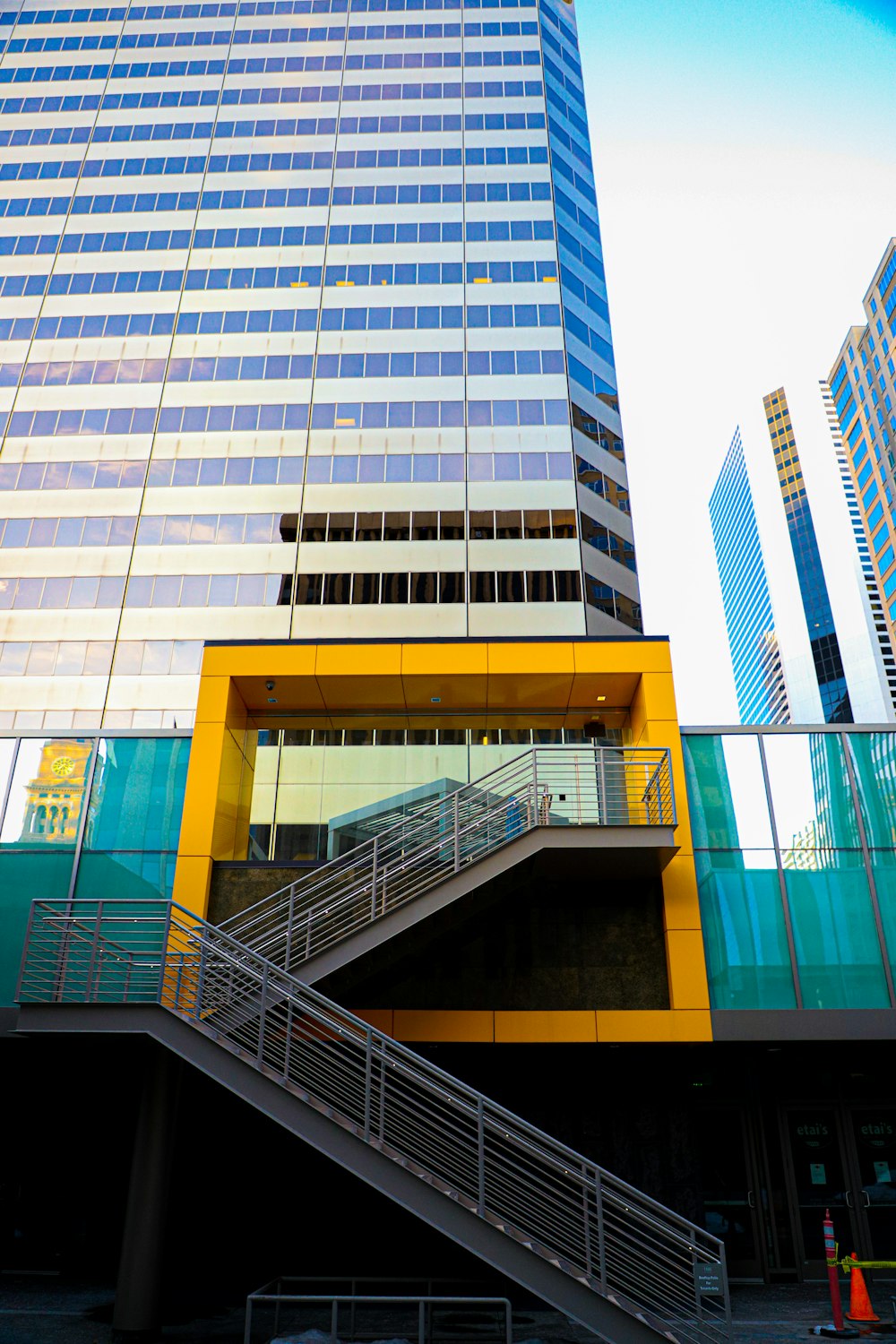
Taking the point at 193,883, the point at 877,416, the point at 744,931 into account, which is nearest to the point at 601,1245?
the point at 744,931

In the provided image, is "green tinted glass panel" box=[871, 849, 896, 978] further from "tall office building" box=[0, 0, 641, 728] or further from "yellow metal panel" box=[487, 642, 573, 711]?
"tall office building" box=[0, 0, 641, 728]

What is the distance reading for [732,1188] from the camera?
570 inches

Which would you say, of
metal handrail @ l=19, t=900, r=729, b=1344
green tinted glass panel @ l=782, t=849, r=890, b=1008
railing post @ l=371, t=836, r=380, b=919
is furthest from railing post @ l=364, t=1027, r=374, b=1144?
green tinted glass panel @ l=782, t=849, r=890, b=1008

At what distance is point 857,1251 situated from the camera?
549 inches

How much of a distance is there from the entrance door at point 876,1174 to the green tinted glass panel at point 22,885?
13588 millimetres

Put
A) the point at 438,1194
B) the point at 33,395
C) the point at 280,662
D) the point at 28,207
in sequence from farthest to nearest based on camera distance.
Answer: the point at 28,207
the point at 33,395
the point at 280,662
the point at 438,1194

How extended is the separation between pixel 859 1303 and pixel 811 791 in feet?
23.3

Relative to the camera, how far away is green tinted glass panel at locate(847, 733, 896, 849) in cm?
1488

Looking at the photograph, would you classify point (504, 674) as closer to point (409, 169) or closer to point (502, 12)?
point (409, 169)

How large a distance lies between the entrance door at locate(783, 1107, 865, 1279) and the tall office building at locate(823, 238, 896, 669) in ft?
269

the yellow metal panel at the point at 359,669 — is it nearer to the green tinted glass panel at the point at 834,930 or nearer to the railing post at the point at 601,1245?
the green tinted glass panel at the point at 834,930

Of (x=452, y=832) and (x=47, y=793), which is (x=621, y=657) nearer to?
(x=452, y=832)

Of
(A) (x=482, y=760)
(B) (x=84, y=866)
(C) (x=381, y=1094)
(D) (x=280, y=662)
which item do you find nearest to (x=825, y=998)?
(A) (x=482, y=760)

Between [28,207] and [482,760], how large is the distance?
52.6m
